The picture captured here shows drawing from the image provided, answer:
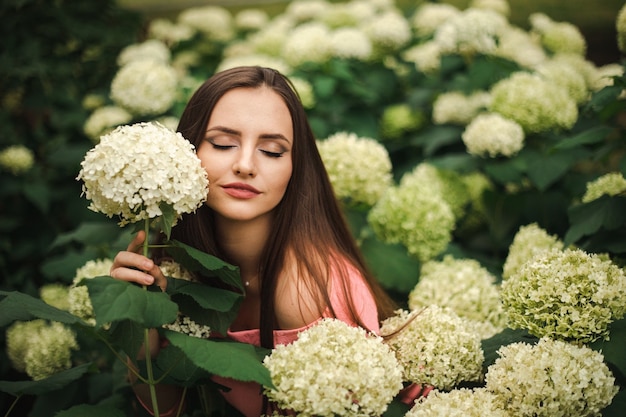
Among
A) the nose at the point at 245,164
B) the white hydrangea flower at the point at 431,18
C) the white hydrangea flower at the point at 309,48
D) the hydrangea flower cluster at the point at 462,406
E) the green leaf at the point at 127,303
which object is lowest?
the hydrangea flower cluster at the point at 462,406

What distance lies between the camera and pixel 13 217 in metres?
3.57

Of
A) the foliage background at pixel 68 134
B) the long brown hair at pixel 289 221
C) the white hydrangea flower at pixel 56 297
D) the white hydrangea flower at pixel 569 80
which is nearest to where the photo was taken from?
the long brown hair at pixel 289 221

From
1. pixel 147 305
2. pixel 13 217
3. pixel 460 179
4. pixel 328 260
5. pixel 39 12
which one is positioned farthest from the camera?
pixel 39 12

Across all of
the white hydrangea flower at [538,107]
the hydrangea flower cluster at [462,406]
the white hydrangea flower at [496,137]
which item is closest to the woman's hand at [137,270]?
the hydrangea flower cluster at [462,406]

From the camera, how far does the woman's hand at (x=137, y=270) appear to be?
4.72 ft

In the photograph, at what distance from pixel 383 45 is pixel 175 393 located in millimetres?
2669

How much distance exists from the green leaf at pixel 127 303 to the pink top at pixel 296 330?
1.66ft

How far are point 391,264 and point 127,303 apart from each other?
142 cm

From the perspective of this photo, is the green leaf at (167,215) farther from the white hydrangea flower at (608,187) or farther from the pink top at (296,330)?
the white hydrangea flower at (608,187)

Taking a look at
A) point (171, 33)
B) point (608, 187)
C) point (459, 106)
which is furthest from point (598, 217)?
point (171, 33)

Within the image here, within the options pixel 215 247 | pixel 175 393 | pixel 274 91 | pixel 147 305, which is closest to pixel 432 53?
pixel 274 91

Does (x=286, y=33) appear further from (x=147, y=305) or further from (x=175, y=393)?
(x=147, y=305)

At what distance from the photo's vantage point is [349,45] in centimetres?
360

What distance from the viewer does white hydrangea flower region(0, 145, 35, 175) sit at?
333 centimetres
